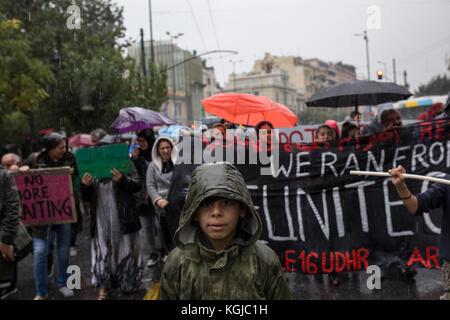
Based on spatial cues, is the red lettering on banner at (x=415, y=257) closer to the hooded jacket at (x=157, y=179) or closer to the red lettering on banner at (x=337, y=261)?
the red lettering on banner at (x=337, y=261)

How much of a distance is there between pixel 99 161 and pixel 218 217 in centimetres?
304

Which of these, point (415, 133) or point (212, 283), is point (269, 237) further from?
point (212, 283)

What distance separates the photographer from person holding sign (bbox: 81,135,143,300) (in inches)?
184

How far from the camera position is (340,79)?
133m

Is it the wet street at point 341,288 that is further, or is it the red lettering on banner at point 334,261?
the red lettering on banner at point 334,261

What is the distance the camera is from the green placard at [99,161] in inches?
181

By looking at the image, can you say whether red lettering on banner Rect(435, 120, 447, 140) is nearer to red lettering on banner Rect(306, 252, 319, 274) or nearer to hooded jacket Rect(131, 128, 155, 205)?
red lettering on banner Rect(306, 252, 319, 274)

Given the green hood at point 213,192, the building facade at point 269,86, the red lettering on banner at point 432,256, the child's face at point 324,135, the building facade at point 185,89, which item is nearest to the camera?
the green hood at point 213,192

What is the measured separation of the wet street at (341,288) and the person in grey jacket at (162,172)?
2.38 ft

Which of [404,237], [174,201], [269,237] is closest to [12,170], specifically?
[174,201]

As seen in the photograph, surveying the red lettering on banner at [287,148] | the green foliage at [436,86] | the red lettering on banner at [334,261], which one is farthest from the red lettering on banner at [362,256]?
the green foliage at [436,86]

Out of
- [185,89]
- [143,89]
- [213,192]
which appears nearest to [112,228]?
[213,192]

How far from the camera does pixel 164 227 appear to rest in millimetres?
5289

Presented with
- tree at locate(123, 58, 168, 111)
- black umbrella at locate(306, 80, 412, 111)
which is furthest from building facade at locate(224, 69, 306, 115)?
black umbrella at locate(306, 80, 412, 111)
